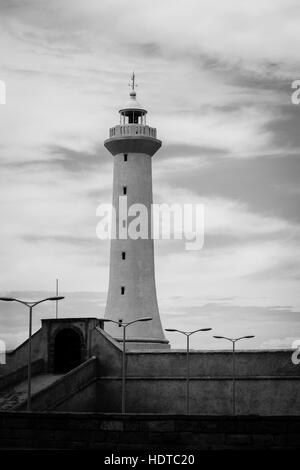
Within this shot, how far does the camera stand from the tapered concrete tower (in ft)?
235

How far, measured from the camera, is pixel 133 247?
7238 centimetres

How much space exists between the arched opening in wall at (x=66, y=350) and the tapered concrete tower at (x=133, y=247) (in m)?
9.65

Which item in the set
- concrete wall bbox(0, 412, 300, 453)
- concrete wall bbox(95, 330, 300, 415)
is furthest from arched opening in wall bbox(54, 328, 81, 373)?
concrete wall bbox(0, 412, 300, 453)

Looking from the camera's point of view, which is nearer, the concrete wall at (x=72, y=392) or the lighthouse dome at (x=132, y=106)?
the concrete wall at (x=72, y=392)

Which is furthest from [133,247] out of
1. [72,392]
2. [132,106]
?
[72,392]

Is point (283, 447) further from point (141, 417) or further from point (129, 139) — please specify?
point (129, 139)

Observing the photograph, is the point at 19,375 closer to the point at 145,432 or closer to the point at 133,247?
the point at 133,247

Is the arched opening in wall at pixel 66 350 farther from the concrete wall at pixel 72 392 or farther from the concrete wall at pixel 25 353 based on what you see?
the concrete wall at pixel 72 392

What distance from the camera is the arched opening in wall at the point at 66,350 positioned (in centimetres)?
6112

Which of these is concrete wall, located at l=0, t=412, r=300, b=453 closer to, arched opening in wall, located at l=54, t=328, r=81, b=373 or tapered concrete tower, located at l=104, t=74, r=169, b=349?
arched opening in wall, located at l=54, t=328, r=81, b=373

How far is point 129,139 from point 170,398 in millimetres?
21319

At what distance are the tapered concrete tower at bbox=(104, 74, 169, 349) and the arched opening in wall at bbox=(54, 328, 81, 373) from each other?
9.65 meters

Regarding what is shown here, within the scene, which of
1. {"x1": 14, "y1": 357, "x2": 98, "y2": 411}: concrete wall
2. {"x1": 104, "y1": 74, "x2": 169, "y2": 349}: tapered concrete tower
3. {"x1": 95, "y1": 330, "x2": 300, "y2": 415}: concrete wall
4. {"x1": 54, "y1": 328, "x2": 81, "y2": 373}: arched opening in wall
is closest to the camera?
{"x1": 14, "y1": 357, "x2": 98, "y2": 411}: concrete wall

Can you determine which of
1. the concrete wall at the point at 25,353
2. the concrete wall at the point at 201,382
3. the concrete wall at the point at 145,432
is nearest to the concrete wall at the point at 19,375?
the concrete wall at the point at 25,353
